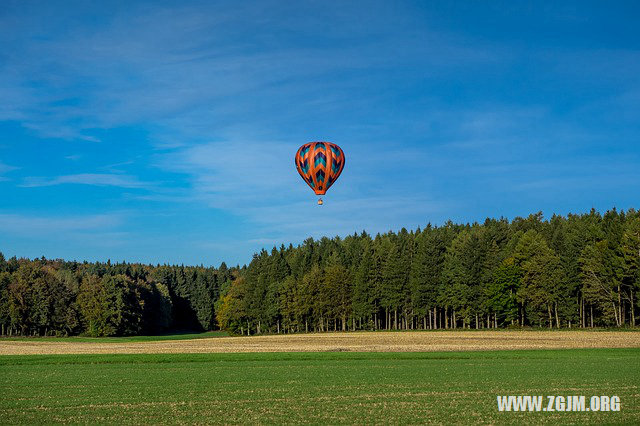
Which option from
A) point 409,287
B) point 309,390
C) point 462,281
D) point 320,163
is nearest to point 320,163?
point 320,163

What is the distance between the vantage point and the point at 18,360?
59062 millimetres

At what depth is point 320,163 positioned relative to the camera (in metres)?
70.9

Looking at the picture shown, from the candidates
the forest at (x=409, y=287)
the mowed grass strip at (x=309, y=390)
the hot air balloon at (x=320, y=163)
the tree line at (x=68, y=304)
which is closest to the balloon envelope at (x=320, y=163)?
the hot air balloon at (x=320, y=163)

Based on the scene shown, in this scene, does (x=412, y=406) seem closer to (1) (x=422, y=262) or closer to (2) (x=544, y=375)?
(2) (x=544, y=375)

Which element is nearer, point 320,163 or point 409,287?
point 320,163

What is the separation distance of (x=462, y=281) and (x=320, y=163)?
167ft

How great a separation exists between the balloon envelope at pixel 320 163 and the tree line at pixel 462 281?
47.9 m

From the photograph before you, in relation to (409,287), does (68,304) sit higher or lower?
lower

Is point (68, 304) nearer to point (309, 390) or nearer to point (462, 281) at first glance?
point (462, 281)

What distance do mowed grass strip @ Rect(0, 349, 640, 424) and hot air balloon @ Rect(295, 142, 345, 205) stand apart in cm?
2502

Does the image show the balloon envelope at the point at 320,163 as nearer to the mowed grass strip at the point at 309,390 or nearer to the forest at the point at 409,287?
the mowed grass strip at the point at 309,390

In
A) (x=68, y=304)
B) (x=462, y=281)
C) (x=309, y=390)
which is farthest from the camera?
(x=68, y=304)

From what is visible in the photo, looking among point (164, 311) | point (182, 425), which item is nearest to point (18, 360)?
point (182, 425)

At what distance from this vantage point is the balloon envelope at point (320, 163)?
70.8 m
